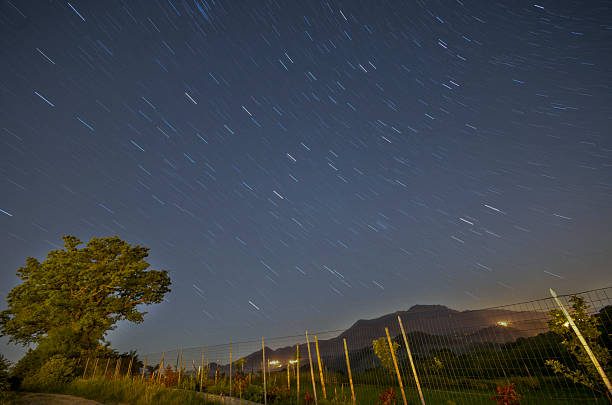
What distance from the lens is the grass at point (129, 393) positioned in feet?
32.2

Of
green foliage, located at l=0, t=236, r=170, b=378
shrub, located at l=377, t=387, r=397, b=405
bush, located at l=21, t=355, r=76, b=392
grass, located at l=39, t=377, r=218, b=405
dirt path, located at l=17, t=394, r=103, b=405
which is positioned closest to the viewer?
dirt path, located at l=17, t=394, r=103, b=405

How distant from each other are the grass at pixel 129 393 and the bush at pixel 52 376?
0.81 metres

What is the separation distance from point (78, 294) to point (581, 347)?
27932 millimetres

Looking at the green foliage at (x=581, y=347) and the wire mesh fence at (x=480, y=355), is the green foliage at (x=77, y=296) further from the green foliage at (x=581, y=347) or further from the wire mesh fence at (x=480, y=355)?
the green foliage at (x=581, y=347)

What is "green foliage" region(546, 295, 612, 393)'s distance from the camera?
28.2 ft

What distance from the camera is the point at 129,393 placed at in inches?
432

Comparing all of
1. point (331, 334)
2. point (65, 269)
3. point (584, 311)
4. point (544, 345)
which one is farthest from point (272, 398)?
point (65, 269)

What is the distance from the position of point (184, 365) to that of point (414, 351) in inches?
591

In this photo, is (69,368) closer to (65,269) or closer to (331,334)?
(65,269)

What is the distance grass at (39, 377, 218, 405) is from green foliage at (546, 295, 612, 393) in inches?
476

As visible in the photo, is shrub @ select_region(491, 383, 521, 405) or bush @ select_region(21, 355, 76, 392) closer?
shrub @ select_region(491, 383, 521, 405)

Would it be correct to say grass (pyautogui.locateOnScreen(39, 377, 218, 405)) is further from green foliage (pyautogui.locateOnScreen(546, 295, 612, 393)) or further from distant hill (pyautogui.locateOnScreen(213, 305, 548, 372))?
green foliage (pyautogui.locateOnScreen(546, 295, 612, 393))

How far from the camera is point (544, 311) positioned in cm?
757

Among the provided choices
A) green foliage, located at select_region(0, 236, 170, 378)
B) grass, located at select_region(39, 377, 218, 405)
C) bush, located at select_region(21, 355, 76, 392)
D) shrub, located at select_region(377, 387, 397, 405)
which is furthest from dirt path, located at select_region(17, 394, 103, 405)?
shrub, located at select_region(377, 387, 397, 405)
